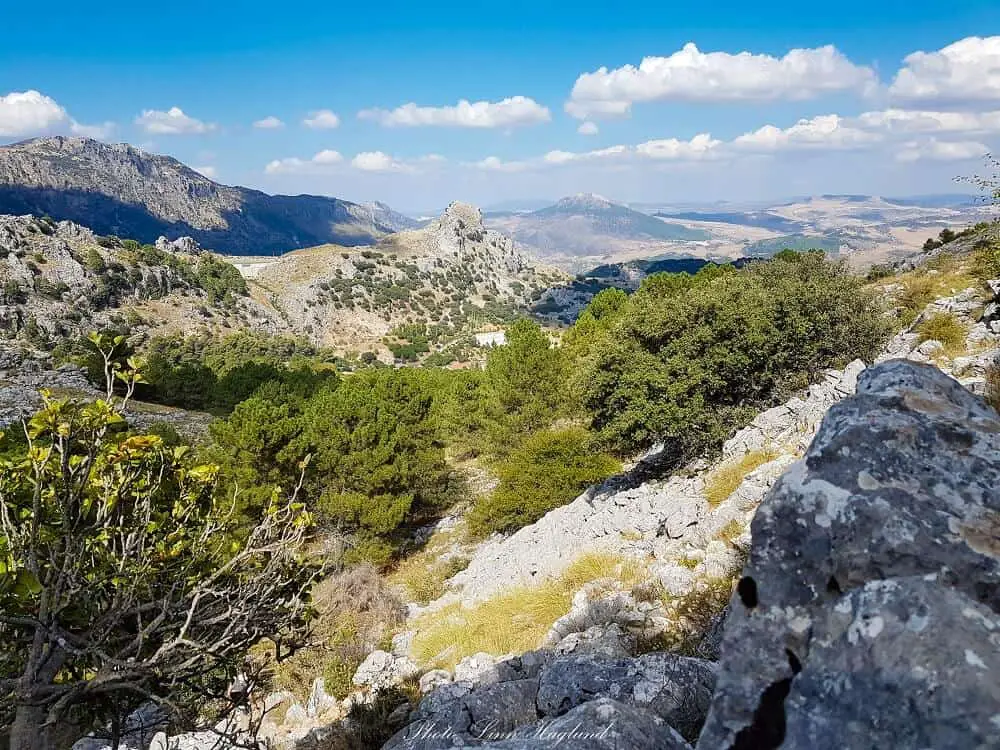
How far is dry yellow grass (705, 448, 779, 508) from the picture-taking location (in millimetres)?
13547

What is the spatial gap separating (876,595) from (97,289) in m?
112

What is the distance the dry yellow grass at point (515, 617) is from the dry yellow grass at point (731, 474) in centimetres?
295

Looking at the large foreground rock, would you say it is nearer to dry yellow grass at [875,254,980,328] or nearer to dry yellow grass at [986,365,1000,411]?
dry yellow grass at [986,365,1000,411]

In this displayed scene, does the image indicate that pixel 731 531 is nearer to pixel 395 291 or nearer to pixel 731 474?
pixel 731 474

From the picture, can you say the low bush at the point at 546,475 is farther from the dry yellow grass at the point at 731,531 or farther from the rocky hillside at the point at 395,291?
the rocky hillside at the point at 395,291

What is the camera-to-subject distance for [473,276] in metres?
186

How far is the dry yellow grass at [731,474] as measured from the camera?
13.5 metres

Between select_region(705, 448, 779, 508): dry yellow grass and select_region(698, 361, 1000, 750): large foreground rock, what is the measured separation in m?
11.1

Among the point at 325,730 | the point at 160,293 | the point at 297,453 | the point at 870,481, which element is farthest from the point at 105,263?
the point at 870,481

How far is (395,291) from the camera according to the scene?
6181 inches

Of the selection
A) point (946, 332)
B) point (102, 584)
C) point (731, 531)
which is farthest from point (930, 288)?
point (102, 584)

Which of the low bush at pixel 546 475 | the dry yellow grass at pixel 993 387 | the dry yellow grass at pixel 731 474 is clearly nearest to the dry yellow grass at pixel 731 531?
the dry yellow grass at pixel 731 474

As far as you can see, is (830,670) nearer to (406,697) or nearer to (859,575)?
(859,575)

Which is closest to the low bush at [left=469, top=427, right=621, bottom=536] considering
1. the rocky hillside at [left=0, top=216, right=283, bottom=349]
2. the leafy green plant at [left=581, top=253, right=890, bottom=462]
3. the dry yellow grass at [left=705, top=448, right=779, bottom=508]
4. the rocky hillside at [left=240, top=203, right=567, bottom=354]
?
the leafy green plant at [left=581, top=253, right=890, bottom=462]
